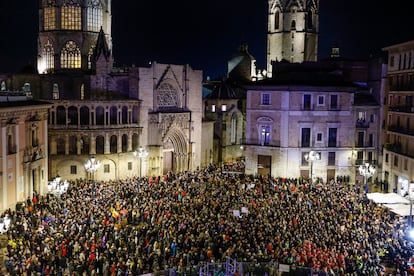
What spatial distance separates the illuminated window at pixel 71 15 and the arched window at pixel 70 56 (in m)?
1.80

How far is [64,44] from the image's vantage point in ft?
197

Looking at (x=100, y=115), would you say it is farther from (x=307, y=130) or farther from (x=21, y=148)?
(x=307, y=130)

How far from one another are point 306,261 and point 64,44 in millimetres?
44890

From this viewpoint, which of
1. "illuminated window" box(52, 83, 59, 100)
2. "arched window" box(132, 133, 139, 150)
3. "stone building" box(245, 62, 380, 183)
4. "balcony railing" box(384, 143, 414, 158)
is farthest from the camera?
"illuminated window" box(52, 83, 59, 100)

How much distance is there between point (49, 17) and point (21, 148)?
28325 millimetres

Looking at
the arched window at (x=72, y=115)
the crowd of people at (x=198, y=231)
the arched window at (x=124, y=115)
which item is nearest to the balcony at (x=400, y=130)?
the crowd of people at (x=198, y=231)

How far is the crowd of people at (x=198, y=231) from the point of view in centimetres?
2369

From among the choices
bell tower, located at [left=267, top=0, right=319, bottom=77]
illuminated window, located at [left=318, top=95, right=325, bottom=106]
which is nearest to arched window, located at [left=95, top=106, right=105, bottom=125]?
illuminated window, located at [left=318, top=95, right=325, bottom=106]

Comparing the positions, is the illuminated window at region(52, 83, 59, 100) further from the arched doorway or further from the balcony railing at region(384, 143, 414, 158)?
the balcony railing at region(384, 143, 414, 158)

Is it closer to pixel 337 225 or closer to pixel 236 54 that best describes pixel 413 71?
pixel 337 225

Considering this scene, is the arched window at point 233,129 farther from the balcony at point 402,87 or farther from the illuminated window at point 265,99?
the balcony at point 402,87

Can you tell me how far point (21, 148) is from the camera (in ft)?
119

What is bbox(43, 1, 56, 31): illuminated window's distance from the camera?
59312 mm

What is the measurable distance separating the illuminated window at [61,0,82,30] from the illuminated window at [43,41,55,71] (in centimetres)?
290
